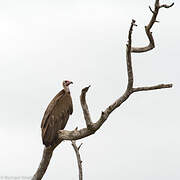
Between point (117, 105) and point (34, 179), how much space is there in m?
4.04

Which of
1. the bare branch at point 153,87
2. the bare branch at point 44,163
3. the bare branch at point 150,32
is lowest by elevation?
the bare branch at point 44,163

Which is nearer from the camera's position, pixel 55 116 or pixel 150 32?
pixel 150 32

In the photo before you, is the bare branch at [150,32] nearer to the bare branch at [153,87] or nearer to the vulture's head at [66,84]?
the bare branch at [153,87]

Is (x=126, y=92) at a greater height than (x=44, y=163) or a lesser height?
greater

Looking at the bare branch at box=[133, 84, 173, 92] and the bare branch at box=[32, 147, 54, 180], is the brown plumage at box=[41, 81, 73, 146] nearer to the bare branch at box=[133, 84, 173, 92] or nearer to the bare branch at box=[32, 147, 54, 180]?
the bare branch at box=[32, 147, 54, 180]

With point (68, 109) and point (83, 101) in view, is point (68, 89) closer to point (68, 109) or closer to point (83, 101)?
point (68, 109)

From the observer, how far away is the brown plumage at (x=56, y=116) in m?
13.7

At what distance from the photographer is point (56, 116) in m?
14.0

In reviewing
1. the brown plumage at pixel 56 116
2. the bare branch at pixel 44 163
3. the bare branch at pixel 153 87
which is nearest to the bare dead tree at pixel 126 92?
the bare branch at pixel 153 87

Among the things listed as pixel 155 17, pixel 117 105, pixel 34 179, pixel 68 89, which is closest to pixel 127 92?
pixel 117 105

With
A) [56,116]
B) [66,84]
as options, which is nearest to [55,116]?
[56,116]

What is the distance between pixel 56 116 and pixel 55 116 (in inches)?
1.3

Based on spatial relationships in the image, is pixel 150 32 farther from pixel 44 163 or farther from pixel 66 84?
pixel 44 163

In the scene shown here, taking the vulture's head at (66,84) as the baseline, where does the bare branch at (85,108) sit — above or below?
below
